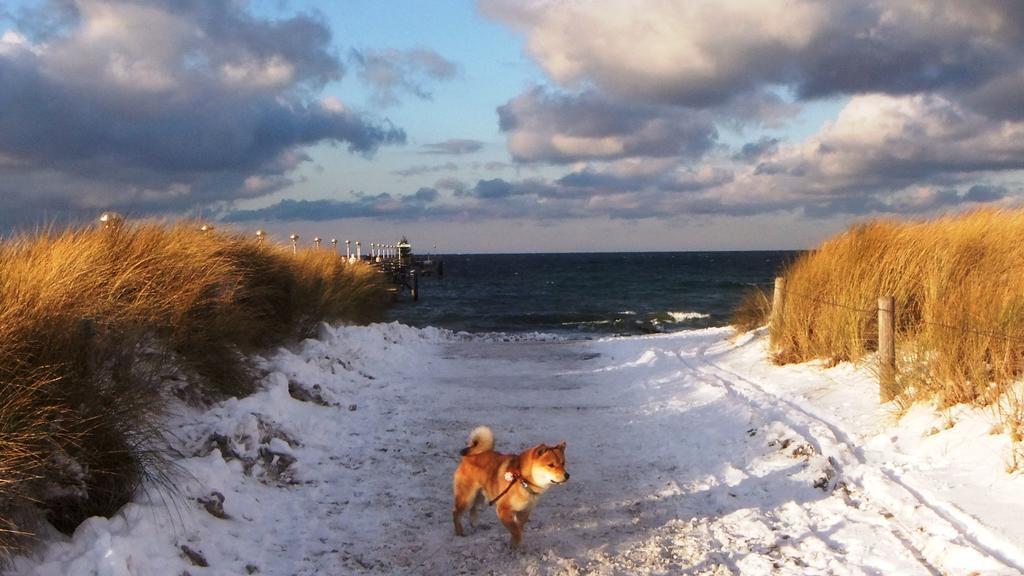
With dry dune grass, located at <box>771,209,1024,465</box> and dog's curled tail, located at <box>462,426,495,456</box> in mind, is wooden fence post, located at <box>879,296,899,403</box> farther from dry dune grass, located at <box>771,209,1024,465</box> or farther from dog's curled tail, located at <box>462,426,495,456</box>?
dog's curled tail, located at <box>462,426,495,456</box>

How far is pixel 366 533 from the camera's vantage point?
5.25 m

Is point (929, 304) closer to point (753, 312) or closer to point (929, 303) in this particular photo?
point (929, 303)

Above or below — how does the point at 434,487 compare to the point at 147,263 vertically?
below

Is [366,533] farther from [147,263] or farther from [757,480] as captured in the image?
[147,263]

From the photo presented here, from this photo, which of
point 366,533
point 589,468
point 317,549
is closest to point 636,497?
point 589,468

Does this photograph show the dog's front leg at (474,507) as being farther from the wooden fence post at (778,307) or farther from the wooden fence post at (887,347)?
the wooden fence post at (778,307)

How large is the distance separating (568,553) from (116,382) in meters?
3.22

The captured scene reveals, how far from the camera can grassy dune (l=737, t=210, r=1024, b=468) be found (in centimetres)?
626

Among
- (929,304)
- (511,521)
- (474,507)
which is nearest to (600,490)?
(474,507)

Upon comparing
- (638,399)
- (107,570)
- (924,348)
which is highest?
(924,348)

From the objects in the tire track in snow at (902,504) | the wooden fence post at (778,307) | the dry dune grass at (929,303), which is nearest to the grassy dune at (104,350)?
the tire track in snow at (902,504)

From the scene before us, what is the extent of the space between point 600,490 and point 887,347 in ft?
11.6

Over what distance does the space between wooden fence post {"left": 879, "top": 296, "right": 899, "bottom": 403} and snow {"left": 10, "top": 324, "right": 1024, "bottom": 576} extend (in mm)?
250

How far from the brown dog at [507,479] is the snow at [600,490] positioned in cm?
23
